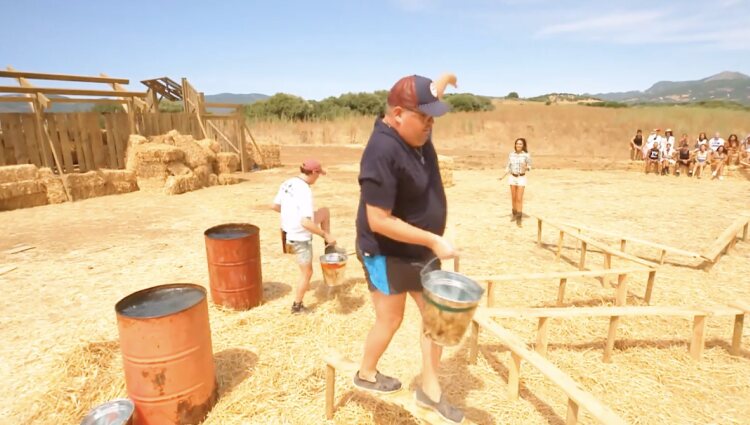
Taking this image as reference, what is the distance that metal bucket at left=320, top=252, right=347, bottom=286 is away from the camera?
4.60m

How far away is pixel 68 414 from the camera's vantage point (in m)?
3.27

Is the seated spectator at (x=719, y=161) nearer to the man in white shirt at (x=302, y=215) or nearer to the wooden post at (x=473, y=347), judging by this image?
the wooden post at (x=473, y=347)

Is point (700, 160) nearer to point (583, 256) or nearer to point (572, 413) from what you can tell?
point (583, 256)

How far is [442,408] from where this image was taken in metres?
2.61

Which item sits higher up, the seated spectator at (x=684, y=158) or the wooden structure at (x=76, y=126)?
the wooden structure at (x=76, y=126)

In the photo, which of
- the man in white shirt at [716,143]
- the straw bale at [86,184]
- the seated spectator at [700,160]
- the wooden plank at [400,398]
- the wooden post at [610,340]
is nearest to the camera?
the wooden plank at [400,398]

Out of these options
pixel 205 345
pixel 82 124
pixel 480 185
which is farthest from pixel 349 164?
pixel 205 345

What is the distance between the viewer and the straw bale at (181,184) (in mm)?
12680

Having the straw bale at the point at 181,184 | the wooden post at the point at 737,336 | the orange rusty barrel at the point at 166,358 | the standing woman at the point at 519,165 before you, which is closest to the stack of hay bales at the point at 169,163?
the straw bale at the point at 181,184

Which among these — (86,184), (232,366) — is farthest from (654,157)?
(86,184)

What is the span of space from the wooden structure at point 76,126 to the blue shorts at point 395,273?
12.7 metres

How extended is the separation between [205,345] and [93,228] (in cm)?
760

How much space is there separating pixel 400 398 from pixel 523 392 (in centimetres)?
141

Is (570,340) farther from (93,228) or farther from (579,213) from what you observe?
(93,228)
